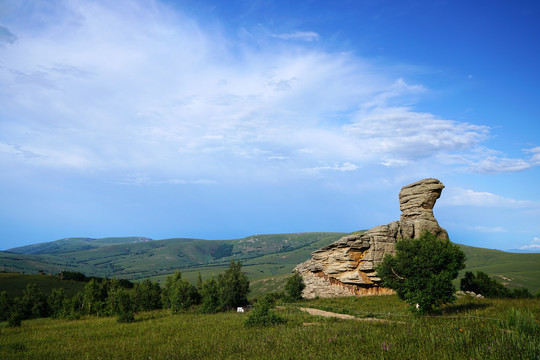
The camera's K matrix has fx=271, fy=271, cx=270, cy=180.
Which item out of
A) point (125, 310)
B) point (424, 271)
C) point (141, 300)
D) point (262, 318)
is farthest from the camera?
point (141, 300)

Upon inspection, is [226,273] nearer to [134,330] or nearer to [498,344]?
[134,330]

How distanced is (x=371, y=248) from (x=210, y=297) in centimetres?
2464

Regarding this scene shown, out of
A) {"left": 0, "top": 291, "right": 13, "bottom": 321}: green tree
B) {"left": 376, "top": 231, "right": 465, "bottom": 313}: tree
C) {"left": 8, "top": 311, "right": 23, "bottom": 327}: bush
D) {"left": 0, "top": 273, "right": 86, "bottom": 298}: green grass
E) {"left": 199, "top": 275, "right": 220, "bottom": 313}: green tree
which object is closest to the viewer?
{"left": 376, "top": 231, "right": 465, "bottom": 313}: tree

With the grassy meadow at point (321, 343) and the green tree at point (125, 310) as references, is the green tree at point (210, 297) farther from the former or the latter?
the grassy meadow at point (321, 343)

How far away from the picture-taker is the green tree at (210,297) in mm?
33719

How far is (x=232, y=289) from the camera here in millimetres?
36469

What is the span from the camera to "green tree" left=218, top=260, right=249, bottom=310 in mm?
36094

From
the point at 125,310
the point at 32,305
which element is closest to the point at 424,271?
the point at 125,310

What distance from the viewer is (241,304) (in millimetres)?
37312

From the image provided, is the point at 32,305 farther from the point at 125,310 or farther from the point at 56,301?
the point at 125,310

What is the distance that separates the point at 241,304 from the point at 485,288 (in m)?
34.6

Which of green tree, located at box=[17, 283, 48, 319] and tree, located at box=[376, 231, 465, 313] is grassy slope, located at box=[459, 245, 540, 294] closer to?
tree, located at box=[376, 231, 465, 313]

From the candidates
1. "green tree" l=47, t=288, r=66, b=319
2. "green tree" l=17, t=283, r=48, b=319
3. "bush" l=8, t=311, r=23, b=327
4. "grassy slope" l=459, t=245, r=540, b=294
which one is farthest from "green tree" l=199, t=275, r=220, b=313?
"grassy slope" l=459, t=245, r=540, b=294

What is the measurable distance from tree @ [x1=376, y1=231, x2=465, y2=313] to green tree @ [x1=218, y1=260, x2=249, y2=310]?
20613 mm
